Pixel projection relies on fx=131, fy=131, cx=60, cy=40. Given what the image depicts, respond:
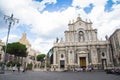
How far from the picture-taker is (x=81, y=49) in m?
45.3

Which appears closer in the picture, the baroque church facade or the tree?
the baroque church facade

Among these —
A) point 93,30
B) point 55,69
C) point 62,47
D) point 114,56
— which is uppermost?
point 93,30

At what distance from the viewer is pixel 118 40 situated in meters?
37.1

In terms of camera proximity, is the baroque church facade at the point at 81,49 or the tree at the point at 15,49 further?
the tree at the point at 15,49

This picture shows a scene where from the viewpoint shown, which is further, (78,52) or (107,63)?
(78,52)

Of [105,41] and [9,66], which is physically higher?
[105,41]

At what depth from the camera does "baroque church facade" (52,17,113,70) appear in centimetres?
4319

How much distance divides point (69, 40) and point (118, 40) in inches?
668

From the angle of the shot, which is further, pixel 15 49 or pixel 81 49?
pixel 15 49

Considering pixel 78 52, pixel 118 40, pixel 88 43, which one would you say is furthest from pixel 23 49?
pixel 118 40

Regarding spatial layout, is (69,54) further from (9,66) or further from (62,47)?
(9,66)

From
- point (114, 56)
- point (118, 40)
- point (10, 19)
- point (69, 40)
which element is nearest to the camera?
point (10, 19)

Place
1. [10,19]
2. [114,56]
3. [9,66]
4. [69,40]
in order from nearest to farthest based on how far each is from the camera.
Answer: [10,19]
[114,56]
[69,40]
[9,66]

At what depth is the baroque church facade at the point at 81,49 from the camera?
4319cm
